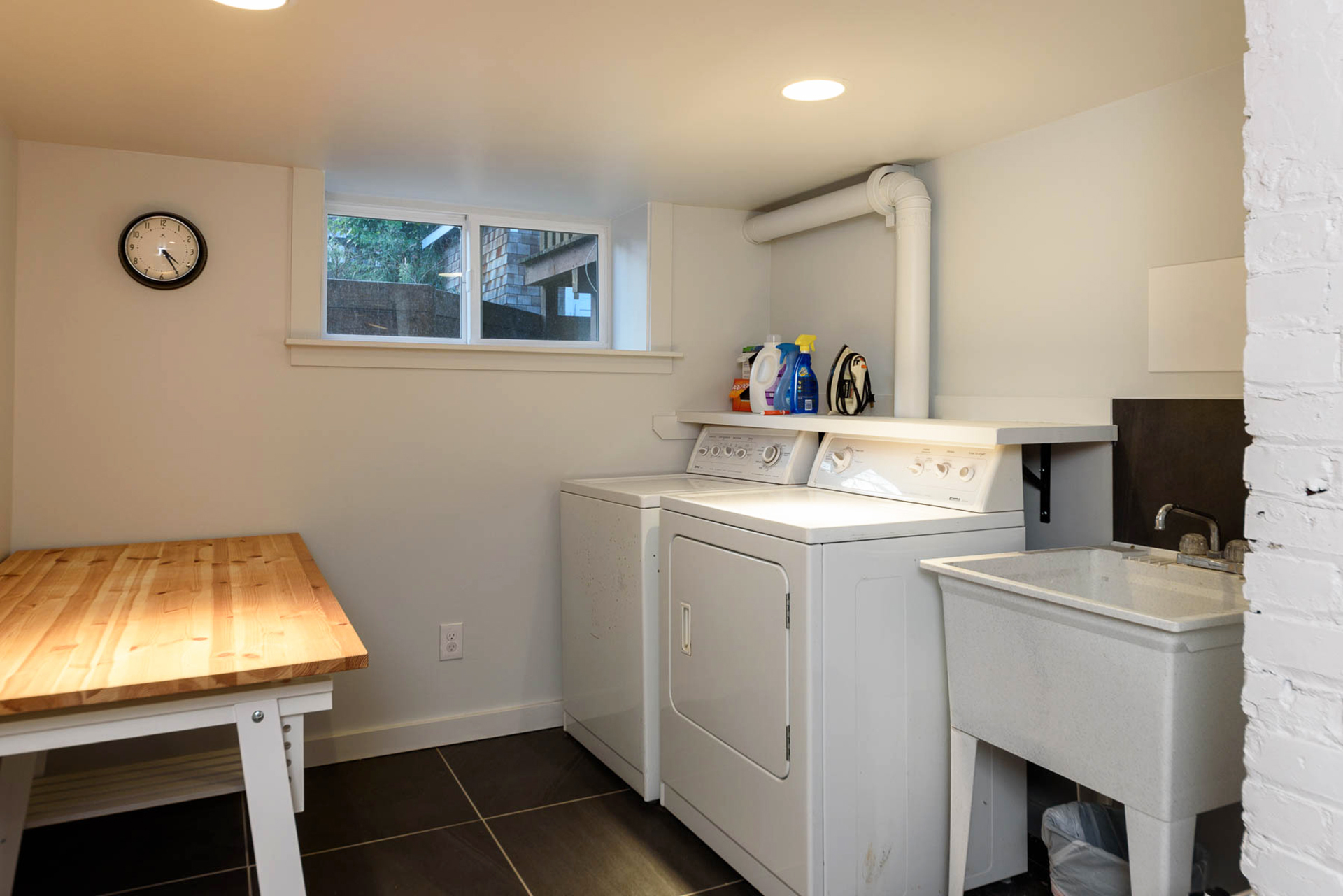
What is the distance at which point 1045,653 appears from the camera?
5.47 ft

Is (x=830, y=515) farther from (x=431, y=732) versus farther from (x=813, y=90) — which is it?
(x=431, y=732)

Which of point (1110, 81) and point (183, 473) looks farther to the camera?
point (183, 473)

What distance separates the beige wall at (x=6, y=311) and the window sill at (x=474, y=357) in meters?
0.71

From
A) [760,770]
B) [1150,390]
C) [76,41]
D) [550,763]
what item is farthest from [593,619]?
[76,41]

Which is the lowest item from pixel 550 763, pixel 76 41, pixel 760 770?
pixel 550 763

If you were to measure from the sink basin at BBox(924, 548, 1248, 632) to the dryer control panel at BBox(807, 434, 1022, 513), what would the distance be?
7.7 inches

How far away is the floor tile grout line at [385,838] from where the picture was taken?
2.29 m

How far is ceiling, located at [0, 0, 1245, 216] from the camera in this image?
67.0 inches

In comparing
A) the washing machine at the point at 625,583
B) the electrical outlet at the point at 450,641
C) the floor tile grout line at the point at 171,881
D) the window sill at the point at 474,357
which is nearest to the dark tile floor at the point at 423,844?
the floor tile grout line at the point at 171,881

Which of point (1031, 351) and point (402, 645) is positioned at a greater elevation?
point (1031, 351)

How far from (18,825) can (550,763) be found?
1.38 metres

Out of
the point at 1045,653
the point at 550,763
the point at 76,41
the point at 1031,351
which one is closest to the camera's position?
the point at 1045,653

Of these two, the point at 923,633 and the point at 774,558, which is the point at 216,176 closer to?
the point at 774,558

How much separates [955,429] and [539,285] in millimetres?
1815
